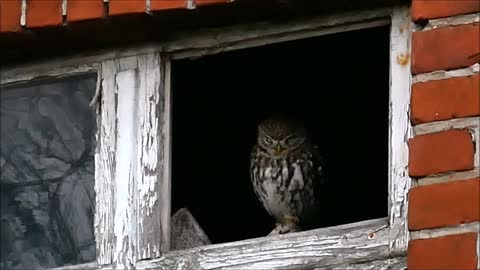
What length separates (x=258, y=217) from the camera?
5746mm

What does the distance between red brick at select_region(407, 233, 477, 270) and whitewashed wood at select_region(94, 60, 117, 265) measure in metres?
0.89

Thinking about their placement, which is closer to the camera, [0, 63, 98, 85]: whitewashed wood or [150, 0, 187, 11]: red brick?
[150, 0, 187, 11]: red brick

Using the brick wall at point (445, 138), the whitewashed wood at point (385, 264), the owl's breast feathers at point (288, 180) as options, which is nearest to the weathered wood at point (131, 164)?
the whitewashed wood at point (385, 264)

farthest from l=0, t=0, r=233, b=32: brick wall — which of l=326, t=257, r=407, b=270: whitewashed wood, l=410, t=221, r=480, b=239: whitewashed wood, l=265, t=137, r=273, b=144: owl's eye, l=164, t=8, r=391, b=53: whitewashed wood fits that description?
l=265, t=137, r=273, b=144: owl's eye

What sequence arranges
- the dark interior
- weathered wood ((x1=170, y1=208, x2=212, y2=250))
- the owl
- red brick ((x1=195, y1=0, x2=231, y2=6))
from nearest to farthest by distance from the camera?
red brick ((x1=195, y1=0, x2=231, y2=6)) → weathered wood ((x1=170, y1=208, x2=212, y2=250)) → the dark interior → the owl

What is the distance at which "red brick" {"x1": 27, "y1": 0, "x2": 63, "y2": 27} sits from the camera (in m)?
4.41

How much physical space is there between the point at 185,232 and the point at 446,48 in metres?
1.01

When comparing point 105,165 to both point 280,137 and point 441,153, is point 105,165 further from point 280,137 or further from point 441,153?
point 280,137

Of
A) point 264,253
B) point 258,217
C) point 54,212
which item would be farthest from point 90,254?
point 258,217

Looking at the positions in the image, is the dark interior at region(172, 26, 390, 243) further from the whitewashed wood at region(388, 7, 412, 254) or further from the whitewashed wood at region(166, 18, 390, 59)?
the whitewashed wood at region(388, 7, 412, 254)

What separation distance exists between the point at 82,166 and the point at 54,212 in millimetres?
134

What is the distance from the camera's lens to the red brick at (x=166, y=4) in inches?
169

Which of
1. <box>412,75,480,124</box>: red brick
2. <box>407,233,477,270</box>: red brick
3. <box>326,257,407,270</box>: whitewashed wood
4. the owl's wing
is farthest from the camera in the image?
the owl's wing

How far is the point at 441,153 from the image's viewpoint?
3799 mm
